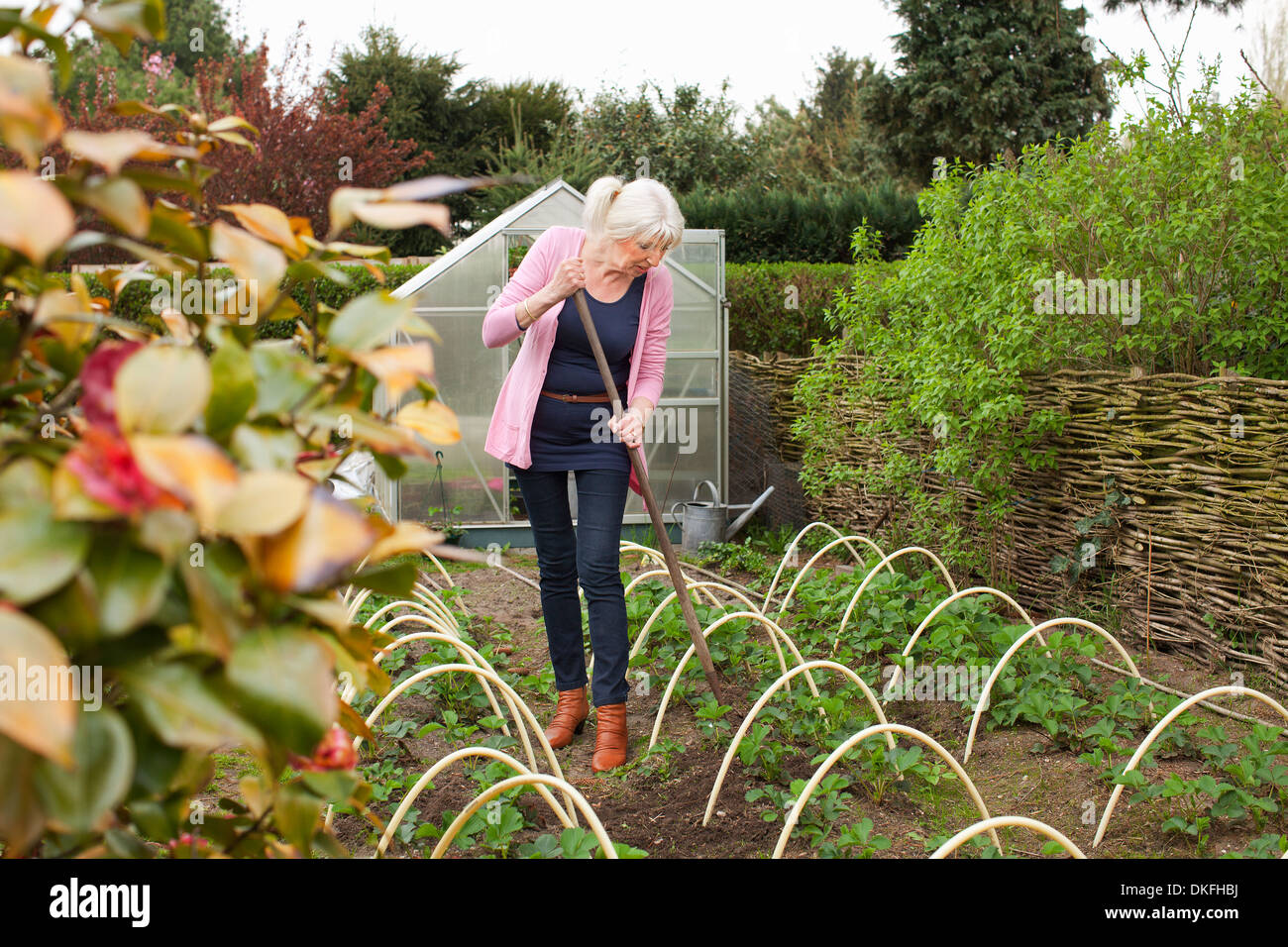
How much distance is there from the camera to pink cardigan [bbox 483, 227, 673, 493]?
2.79 m

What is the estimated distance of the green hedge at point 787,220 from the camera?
1177 cm

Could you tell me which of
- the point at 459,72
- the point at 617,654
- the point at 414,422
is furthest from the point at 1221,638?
the point at 459,72

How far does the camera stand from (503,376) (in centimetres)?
643

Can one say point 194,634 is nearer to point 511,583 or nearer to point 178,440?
point 178,440

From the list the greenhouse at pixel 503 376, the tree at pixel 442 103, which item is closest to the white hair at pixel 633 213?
the greenhouse at pixel 503 376

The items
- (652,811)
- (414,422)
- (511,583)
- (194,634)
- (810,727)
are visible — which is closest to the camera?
(194,634)

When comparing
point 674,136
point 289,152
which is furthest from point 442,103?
point 289,152

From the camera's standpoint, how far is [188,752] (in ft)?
2.38

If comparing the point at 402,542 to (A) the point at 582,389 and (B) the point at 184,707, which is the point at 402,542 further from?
(A) the point at 582,389

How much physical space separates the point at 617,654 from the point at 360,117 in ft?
36.6
